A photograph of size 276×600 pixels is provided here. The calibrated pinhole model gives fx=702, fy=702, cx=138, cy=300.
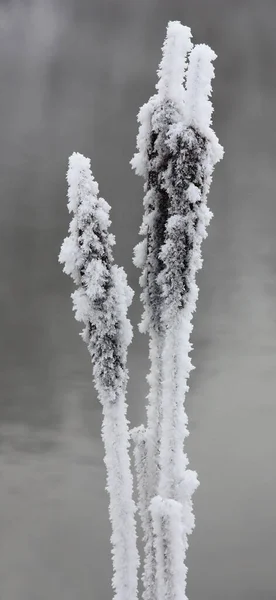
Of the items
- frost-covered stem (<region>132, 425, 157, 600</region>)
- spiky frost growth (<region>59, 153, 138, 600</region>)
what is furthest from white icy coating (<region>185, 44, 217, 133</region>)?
frost-covered stem (<region>132, 425, 157, 600</region>)

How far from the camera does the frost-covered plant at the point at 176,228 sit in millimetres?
12570

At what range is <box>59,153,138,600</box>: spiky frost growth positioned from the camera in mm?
A: 12844

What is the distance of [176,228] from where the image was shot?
12836 millimetres

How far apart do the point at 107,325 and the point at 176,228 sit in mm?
2243

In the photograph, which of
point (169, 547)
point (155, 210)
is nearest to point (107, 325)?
point (155, 210)

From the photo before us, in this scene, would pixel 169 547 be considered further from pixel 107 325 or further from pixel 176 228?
pixel 176 228

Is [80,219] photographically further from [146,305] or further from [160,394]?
[160,394]

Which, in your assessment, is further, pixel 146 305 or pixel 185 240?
pixel 146 305

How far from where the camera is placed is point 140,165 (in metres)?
13.6

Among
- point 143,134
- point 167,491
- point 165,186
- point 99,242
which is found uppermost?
point 143,134

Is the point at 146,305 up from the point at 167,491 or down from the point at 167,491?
up

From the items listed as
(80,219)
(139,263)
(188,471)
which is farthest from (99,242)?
(188,471)

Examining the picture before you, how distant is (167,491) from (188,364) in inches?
97.1

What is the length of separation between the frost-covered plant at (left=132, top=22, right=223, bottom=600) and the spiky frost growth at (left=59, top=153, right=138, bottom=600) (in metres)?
0.69
